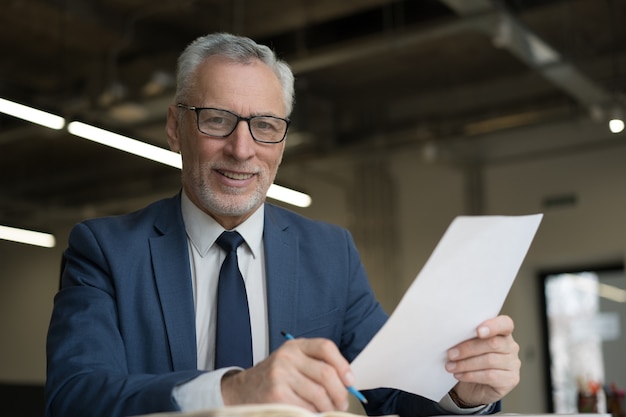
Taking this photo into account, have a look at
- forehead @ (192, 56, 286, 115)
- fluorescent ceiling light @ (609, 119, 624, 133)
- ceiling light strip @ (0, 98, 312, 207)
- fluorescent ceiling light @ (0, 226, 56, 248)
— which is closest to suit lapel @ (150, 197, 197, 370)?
forehead @ (192, 56, 286, 115)

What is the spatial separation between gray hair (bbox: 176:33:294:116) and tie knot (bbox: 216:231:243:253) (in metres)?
0.28

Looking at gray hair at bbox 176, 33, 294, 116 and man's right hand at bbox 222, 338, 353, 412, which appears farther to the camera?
gray hair at bbox 176, 33, 294, 116

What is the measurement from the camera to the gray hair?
1.68 m

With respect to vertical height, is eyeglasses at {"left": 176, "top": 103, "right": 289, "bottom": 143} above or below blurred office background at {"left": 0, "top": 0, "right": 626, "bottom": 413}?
below

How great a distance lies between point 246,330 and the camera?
1.61 meters

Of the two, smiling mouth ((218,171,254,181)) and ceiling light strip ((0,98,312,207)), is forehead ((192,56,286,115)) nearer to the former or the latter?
smiling mouth ((218,171,254,181))

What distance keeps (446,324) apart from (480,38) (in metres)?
7.13

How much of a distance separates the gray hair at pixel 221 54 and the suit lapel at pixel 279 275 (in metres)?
0.26

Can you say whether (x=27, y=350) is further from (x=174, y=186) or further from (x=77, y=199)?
(x=174, y=186)

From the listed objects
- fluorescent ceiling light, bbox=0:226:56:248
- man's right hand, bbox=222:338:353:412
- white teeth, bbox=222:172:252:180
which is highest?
fluorescent ceiling light, bbox=0:226:56:248

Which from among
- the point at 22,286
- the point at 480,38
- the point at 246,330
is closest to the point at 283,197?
the point at 480,38

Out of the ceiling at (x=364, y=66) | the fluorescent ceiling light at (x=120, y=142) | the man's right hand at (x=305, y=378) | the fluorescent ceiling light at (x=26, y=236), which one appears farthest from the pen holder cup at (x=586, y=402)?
the fluorescent ceiling light at (x=26, y=236)

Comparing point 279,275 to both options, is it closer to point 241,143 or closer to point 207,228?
point 207,228

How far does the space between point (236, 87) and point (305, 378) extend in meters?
0.71
